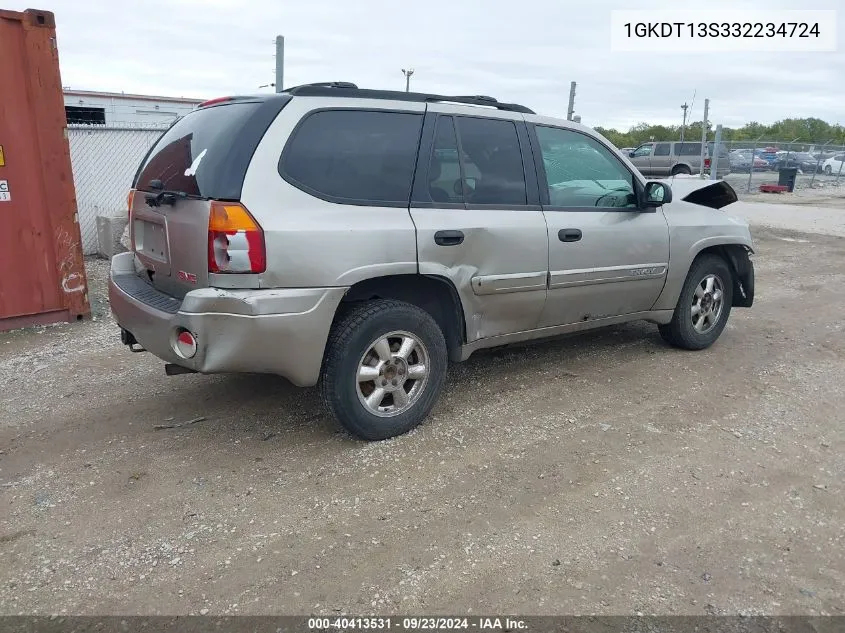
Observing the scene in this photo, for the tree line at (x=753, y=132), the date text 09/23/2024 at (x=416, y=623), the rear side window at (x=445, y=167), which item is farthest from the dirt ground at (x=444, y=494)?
the tree line at (x=753, y=132)

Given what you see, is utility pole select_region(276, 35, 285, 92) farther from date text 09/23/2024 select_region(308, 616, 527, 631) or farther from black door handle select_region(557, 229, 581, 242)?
date text 09/23/2024 select_region(308, 616, 527, 631)

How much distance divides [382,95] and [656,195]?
7.05 ft

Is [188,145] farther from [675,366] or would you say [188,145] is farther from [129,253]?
[675,366]

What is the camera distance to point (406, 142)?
382 centimetres

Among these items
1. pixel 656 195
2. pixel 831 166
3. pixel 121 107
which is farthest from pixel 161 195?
pixel 831 166

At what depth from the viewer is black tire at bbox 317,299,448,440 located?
3.57m

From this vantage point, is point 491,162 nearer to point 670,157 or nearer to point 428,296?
point 428,296

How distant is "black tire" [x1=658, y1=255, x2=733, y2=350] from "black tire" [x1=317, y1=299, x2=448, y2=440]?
2.40 metres

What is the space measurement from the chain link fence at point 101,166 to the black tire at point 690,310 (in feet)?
23.3

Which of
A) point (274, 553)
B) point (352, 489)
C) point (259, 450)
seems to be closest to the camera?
point (274, 553)

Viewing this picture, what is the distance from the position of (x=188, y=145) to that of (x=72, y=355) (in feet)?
8.21

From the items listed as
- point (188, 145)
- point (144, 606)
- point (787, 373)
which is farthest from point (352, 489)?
point (787, 373)

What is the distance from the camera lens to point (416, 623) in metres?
2.47

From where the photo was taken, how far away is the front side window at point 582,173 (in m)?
4.46
